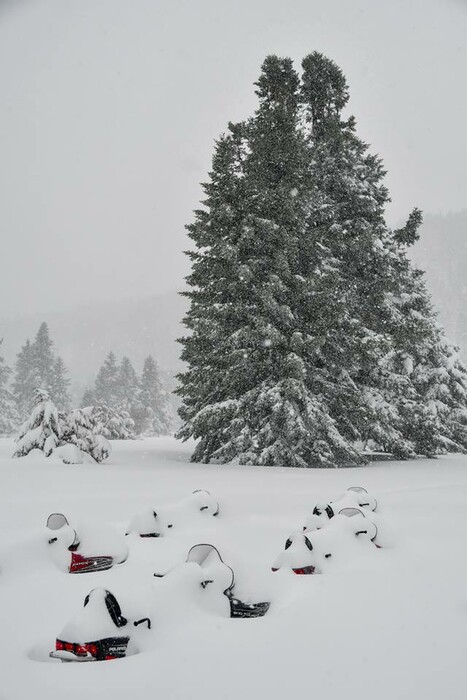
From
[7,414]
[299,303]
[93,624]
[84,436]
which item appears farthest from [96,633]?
[7,414]

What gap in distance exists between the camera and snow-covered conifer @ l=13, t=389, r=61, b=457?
14.4 metres

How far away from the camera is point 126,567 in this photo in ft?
19.3

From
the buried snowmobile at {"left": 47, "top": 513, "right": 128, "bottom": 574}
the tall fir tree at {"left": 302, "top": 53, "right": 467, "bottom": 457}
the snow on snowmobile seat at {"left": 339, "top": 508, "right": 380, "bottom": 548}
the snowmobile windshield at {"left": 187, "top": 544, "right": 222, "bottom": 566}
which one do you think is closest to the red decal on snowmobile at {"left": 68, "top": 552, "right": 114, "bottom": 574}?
the buried snowmobile at {"left": 47, "top": 513, "right": 128, "bottom": 574}

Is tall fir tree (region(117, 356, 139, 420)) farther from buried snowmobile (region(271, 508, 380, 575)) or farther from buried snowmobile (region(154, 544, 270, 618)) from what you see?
buried snowmobile (region(154, 544, 270, 618))

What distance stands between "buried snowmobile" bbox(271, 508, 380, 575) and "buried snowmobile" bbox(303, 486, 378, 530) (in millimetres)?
447

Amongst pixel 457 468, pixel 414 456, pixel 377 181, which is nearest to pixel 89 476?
pixel 457 468

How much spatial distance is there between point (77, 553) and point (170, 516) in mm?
1759

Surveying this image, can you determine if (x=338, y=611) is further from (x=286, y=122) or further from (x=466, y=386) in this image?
(x=466, y=386)

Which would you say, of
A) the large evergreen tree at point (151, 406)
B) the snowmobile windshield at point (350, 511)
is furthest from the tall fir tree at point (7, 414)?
the snowmobile windshield at point (350, 511)

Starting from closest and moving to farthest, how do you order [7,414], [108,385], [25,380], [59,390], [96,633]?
[96,633] → [7,414] → [59,390] → [25,380] → [108,385]

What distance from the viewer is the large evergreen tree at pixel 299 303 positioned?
1421cm

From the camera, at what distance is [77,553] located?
5844 millimetres

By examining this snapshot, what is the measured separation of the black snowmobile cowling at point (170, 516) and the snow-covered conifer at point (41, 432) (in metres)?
8.18

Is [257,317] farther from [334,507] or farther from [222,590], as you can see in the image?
[222,590]
